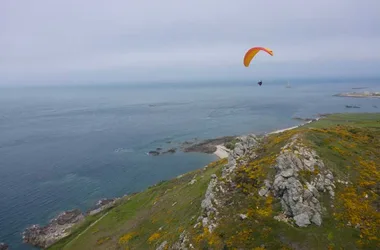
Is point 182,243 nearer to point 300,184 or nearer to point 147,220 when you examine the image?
point 300,184

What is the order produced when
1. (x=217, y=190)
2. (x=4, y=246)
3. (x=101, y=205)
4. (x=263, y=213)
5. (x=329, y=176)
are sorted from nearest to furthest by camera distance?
(x=263, y=213) < (x=329, y=176) < (x=217, y=190) < (x=4, y=246) < (x=101, y=205)

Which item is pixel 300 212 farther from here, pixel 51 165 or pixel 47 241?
pixel 51 165

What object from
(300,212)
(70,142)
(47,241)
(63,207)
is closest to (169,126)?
(70,142)

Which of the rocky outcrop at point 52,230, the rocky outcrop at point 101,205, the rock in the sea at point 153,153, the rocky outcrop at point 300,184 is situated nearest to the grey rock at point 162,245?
the rocky outcrop at point 300,184

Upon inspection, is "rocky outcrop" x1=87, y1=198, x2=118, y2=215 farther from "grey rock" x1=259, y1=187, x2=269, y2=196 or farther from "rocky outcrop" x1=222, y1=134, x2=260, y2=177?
"grey rock" x1=259, y1=187, x2=269, y2=196

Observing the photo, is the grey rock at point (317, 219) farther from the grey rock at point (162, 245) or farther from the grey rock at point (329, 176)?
the grey rock at point (162, 245)

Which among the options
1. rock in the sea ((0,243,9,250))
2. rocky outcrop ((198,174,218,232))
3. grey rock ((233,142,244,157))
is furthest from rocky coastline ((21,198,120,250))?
rocky outcrop ((198,174,218,232))

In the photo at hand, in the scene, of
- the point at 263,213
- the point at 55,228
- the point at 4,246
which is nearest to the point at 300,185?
the point at 263,213
